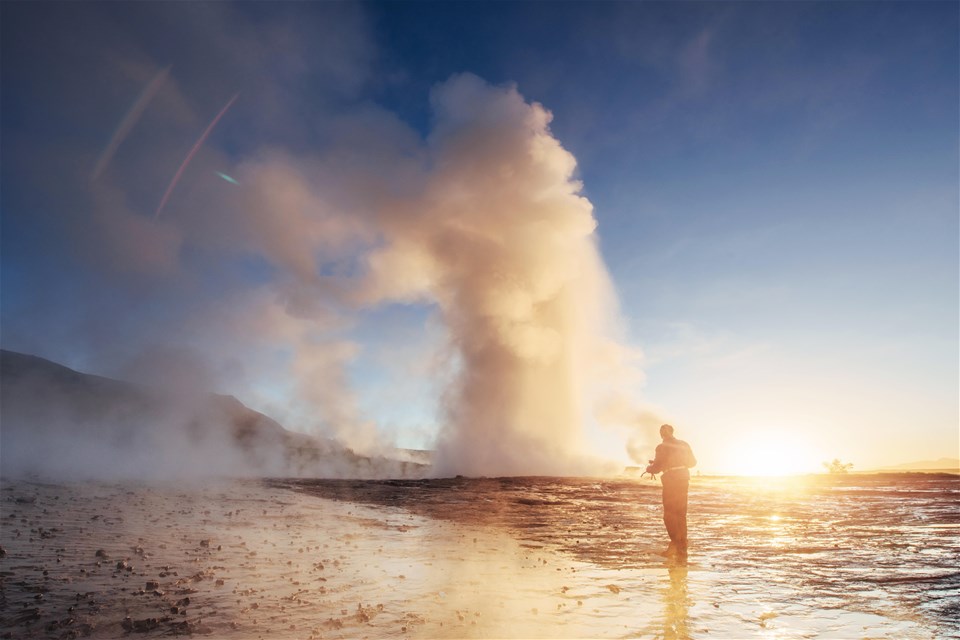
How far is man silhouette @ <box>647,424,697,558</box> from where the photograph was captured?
32.0 feet

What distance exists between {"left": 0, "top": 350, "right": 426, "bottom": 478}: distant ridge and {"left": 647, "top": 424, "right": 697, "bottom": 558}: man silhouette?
3114 centimetres

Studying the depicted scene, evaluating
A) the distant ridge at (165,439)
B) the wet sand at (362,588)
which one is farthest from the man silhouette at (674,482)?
the distant ridge at (165,439)

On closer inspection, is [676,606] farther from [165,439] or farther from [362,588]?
[165,439]

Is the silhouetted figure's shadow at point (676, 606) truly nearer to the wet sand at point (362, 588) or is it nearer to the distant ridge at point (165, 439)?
the wet sand at point (362, 588)

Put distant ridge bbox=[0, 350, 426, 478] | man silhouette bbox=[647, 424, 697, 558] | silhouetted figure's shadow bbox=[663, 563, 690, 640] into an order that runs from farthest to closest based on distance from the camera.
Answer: distant ridge bbox=[0, 350, 426, 478] < man silhouette bbox=[647, 424, 697, 558] < silhouetted figure's shadow bbox=[663, 563, 690, 640]

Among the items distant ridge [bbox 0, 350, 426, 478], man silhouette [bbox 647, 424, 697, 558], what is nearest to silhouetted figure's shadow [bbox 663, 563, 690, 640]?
man silhouette [bbox 647, 424, 697, 558]

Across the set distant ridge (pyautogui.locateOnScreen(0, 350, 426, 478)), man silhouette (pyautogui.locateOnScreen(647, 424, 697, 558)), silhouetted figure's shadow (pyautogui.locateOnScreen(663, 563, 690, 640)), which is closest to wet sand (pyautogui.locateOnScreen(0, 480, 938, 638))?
silhouetted figure's shadow (pyautogui.locateOnScreen(663, 563, 690, 640))

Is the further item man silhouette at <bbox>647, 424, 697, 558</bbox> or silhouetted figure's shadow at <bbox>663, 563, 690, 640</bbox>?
man silhouette at <bbox>647, 424, 697, 558</bbox>

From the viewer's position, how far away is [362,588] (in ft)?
21.5

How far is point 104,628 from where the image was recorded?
189 inches

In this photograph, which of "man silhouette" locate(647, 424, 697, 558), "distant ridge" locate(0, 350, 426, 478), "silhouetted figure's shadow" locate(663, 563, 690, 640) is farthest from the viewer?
"distant ridge" locate(0, 350, 426, 478)

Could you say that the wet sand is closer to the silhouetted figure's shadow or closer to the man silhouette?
the silhouetted figure's shadow

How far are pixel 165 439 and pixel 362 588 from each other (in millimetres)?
43418

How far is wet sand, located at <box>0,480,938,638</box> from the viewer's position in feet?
16.7
